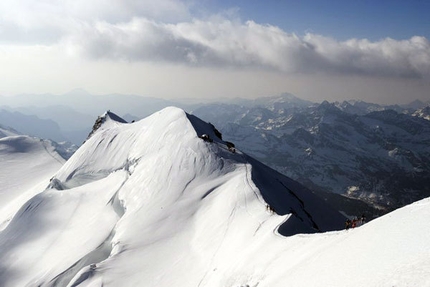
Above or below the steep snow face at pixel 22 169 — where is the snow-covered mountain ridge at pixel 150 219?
above

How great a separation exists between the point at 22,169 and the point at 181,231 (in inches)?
4046

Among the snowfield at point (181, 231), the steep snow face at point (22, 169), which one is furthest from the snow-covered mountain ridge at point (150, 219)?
the steep snow face at point (22, 169)

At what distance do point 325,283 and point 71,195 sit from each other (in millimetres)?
58090

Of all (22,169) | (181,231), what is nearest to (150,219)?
(181,231)

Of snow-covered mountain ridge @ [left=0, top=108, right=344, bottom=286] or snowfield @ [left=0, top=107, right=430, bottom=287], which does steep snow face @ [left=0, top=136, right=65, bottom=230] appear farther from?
snow-covered mountain ridge @ [left=0, top=108, right=344, bottom=286]

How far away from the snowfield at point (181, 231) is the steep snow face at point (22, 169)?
23.0 ft

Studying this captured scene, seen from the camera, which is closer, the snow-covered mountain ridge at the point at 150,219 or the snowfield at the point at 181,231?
the snowfield at the point at 181,231

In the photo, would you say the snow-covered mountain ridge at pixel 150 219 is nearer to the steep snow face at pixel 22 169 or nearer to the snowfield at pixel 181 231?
the snowfield at pixel 181 231

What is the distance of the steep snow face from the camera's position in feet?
287

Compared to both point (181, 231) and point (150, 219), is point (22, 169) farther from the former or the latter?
point (181, 231)

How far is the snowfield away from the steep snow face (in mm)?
7008

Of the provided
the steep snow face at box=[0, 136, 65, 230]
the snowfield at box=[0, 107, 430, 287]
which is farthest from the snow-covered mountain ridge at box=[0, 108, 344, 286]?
the steep snow face at box=[0, 136, 65, 230]

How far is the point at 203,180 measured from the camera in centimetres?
5150

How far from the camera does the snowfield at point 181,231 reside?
16922 millimetres
